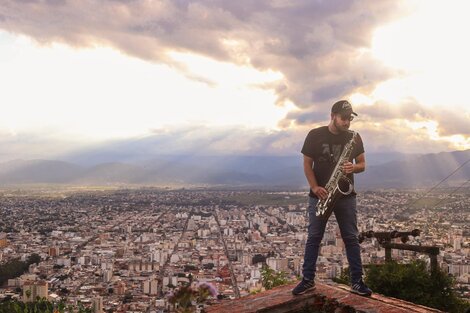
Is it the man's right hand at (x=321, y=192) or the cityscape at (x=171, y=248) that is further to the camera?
the cityscape at (x=171, y=248)

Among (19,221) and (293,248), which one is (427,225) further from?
(19,221)

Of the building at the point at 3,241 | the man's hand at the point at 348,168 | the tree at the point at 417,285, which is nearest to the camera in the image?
the man's hand at the point at 348,168

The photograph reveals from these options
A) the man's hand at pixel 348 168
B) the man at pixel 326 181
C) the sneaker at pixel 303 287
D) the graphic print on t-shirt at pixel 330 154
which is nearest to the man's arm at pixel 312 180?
the man at pixel 326 181

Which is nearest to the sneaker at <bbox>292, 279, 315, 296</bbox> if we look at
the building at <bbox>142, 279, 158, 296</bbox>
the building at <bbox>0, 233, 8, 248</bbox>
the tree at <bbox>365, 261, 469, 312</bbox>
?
the tree at <bbox>365, 261, 469, 312</bbox>

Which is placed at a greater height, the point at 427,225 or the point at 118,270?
the point at 427,225

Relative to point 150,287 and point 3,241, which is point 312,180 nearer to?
point 150,287

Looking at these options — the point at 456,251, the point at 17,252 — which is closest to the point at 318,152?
the point at 456,251

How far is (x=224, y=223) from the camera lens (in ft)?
188

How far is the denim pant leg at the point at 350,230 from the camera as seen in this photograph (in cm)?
504

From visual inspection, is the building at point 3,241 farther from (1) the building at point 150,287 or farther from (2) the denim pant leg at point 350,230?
(2) the denim pant leg at point 350,230

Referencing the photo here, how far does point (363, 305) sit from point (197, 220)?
184 ft

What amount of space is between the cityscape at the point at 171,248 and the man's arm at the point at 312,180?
1.41m

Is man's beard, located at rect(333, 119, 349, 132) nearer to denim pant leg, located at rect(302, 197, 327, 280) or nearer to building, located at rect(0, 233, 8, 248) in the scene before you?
denim pant leg, located at rect(302, 197, 327, 280)

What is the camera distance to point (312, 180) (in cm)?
508
